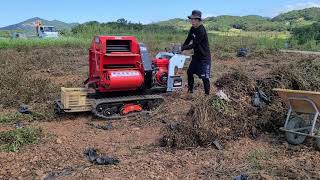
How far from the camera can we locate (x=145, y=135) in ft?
23.0

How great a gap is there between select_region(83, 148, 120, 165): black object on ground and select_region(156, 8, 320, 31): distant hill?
141 ft

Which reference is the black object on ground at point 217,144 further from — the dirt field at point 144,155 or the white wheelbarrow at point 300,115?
the white wheelbarrow at point 300,115

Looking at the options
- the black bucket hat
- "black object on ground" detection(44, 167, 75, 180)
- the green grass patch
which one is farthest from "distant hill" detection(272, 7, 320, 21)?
"black object on ground" detection(44, 167, 75, 180)

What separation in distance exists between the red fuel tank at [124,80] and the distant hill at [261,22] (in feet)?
133

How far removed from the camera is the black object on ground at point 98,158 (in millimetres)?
5562

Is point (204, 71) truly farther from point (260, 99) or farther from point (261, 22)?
point (261, 22)

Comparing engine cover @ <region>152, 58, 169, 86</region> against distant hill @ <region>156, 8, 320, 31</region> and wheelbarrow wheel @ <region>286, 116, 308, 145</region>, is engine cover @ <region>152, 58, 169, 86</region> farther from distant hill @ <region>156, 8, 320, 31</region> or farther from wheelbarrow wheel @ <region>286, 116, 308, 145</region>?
distant hill @ <region>156, 8, 320, 31</region>

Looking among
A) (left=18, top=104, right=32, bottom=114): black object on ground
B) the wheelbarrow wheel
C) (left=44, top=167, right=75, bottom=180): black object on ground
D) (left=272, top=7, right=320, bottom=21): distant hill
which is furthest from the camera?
(left=272, top=7, right=320, bottom=21): distant hill

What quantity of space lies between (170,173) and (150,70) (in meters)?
3.48

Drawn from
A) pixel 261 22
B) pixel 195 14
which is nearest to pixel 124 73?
pixel 195 14

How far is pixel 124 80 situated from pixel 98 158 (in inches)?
105

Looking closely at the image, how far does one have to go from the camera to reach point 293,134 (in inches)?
256

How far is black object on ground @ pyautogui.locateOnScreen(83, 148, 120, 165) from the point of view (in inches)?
219

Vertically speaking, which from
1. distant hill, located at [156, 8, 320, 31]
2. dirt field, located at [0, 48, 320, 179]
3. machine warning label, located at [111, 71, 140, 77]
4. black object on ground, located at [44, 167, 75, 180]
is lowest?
black object on ground, located at [44, 167, 75, 180]
